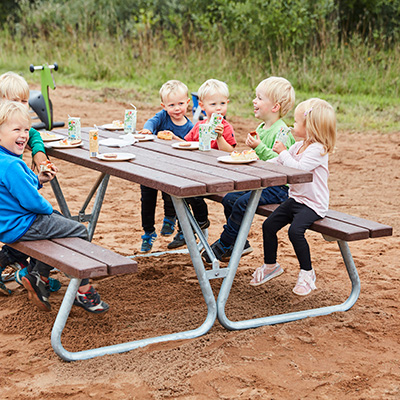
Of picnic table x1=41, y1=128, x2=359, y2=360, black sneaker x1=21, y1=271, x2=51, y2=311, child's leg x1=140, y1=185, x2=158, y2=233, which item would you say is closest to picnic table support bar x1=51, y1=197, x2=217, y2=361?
picnic table x1=41, y1=128, x2=359, y2=360

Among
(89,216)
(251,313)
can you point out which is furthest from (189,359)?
(89,216)

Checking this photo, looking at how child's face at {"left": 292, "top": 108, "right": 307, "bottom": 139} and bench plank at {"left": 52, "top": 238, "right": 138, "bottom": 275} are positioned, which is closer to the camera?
bench plank at {"left": 52, "top": 238, "right": 138, "bottom": 275}

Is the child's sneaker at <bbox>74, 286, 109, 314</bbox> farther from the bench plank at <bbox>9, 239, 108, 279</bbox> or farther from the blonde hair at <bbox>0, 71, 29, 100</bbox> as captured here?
the blonde hair at <bbox>0, 71, 29, 100</bbox>

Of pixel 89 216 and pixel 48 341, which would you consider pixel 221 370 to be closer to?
pixel 48 341

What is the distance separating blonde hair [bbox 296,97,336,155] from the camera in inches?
146

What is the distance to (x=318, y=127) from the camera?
12.2 ft

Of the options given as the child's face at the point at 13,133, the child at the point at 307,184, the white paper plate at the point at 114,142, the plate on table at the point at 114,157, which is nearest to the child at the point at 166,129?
the white paper plate at the point at 114,142

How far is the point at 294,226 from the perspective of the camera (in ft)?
12.1

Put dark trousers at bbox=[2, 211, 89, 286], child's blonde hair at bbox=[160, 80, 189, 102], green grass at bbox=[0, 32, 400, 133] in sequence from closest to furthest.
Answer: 1. dark trousers at bbox=[2, 211, 89, 286]
2. child's blonde hair at bbox=[160, 80, 189, 102]
3. green grass at bbox=[0, 32, 400, 133]

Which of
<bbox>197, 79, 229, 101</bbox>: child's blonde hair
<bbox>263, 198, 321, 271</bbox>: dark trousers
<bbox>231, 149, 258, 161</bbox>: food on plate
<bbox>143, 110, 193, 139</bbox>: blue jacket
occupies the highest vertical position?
<bbox>197, 79, 229, 101</bbox>: child's blonde hair

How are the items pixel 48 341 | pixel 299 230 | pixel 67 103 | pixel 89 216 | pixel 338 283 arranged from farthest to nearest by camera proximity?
1. pixel 67 103
2. pixel 89 216
3. pixel 338 283
4. pixel 299 230
5. pixel 48 341

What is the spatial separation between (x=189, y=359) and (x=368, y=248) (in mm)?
2304

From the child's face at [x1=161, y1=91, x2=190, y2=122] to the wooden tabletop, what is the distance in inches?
25.6

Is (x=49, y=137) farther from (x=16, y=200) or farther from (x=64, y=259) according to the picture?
(x=64, y=259)
